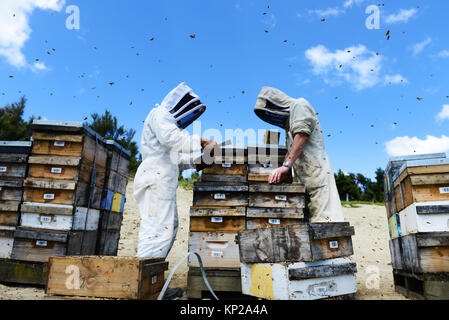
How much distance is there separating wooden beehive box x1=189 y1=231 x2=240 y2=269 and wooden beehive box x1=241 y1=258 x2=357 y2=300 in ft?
2.35

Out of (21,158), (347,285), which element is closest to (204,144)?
(347,285)

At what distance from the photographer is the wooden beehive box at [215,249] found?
326cm

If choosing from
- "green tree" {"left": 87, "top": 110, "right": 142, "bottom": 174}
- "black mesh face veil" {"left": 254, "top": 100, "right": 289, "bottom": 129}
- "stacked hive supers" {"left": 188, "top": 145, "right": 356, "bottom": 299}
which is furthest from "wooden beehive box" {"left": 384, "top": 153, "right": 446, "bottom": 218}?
"green tree" {"left": 87, "top": 110, "right": 142, "bottom": 174}

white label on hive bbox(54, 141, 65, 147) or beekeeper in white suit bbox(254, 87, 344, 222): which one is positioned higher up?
white label on hive bbox(54, 141, 65, 147)

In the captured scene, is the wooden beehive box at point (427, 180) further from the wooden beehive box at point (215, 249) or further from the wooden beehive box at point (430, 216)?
the wooden beehive box at point (215, 249)

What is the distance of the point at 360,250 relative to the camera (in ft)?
27.3

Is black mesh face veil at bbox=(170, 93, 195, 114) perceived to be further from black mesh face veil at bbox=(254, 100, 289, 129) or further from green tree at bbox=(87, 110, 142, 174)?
green tree at bbox=(87, 110, 142, 174)

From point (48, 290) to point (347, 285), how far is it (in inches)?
90.5

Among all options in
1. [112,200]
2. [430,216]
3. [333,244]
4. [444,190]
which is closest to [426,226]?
[430,216]

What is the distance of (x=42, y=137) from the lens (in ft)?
13.3

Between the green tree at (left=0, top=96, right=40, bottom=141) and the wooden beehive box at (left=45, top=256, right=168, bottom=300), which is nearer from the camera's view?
the wooden beehive box at (left=45, top=256, right=168, bottom=300)

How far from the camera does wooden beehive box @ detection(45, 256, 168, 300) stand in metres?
2.27

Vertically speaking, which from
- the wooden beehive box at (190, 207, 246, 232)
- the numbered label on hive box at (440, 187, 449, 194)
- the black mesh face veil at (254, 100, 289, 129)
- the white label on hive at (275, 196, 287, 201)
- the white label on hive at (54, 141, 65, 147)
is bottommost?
the wooden beehive box at (190, 207, 246, 232)

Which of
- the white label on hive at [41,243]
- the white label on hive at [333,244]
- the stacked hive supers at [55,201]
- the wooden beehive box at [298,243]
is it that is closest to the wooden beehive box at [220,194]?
the wooden beehive box at [298,243]
